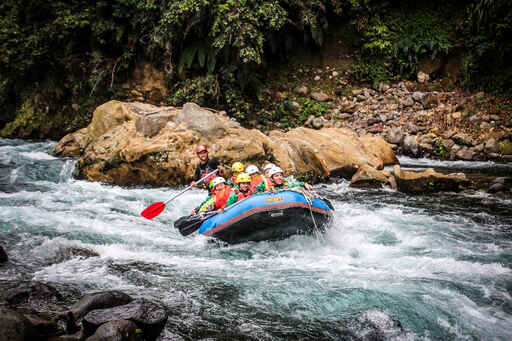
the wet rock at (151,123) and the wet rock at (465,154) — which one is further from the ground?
the wet rock at (151,123)

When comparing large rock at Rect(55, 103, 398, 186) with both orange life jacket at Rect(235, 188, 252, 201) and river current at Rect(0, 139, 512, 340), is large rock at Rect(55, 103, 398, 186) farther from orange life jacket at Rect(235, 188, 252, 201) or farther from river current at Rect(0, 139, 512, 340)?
orange life jacket at Rect(235, 188, 252, 201)

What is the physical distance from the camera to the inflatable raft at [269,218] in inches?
225

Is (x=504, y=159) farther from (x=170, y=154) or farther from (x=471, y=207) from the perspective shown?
(x=170, y=154)

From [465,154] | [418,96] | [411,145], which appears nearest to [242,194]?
[411,145]

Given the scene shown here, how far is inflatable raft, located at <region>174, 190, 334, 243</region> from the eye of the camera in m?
5.71

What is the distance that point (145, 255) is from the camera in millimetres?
5348

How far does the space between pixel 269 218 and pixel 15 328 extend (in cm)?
352

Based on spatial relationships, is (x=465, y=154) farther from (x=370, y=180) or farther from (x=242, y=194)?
(x=242, y=194)

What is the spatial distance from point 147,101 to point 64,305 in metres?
11.7

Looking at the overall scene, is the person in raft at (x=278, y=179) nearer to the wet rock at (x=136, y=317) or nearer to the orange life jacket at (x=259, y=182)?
the orange life jacket at (x=259, y=182)

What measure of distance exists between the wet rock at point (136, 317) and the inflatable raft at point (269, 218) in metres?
2.56

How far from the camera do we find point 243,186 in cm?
640

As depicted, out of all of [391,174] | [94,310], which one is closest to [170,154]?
[391,174]

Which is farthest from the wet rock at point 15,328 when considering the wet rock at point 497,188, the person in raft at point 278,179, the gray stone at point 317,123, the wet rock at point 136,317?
the gray stone at point 317,123
